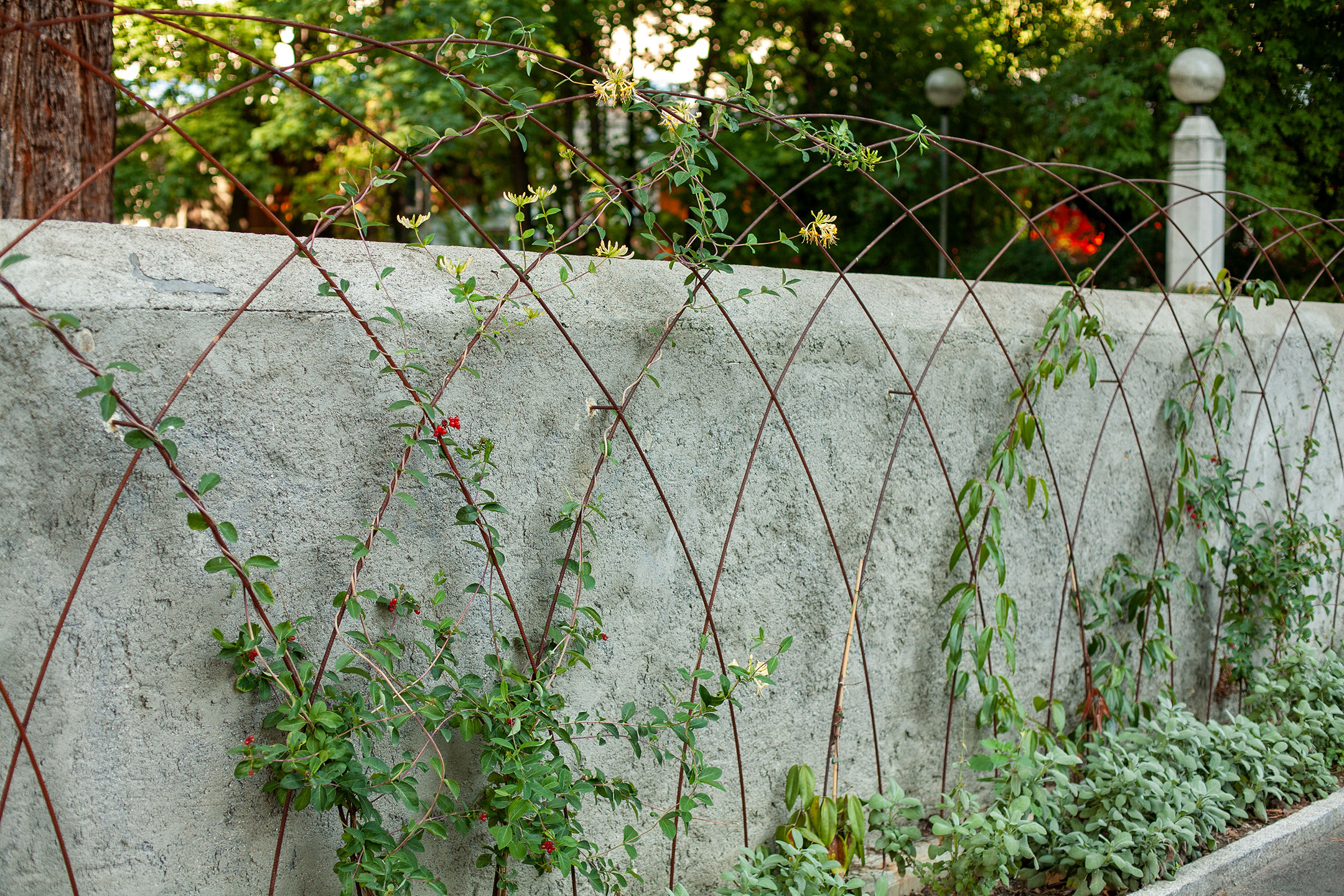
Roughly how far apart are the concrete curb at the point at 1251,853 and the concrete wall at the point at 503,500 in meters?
0.69

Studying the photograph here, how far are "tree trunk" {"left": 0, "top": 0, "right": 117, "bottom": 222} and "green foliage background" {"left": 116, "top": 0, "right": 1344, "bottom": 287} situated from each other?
11.5ft

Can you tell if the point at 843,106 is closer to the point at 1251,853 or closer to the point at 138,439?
the point at 1251,853

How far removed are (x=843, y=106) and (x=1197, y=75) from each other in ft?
19.1

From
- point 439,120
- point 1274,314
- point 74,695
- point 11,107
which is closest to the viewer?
point 74,695

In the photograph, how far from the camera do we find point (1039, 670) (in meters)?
3.42

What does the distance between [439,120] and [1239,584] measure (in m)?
6.55

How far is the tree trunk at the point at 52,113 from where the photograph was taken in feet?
10.5

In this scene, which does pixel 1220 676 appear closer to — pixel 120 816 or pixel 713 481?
pixel 713 481

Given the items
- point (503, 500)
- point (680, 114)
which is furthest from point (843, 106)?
point (503, 500)

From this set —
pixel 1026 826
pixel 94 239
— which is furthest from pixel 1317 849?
pixel 94 239

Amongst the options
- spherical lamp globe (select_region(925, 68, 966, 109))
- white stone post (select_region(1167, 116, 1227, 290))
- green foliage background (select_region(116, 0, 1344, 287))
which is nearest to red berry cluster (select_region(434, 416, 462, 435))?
green foliage background (select_region(116, 0, 1344, 287))

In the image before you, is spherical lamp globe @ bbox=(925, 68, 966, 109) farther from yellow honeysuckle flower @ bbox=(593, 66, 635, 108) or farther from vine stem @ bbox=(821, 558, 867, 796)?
yellow honeysuckle flower @ bbox=(593, 66, 635, 108)

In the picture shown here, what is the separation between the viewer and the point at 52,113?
131 inches

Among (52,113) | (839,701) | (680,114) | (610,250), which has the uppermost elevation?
(52,113)
